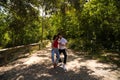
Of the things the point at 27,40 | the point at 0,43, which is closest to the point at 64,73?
the point at 27,40

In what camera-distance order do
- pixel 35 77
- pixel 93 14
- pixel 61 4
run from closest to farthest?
pixel 35 77, pixel 61 4, pixel 93 14

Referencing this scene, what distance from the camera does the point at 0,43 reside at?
1711 inches

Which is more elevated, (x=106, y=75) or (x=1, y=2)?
(x=1, y=2)

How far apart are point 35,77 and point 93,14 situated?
18.1 m

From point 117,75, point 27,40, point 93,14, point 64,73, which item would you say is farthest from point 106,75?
point 27,40

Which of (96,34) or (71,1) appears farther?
(96,34)

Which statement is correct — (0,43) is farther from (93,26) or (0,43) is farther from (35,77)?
(35,77)

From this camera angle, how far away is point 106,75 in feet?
37.5

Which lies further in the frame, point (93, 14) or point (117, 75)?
point (93, 14)

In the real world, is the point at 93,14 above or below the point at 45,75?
above

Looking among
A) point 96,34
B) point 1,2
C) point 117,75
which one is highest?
point 1,2

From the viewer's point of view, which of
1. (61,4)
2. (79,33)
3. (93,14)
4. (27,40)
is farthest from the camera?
(27,40)

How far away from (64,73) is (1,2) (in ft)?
21.1

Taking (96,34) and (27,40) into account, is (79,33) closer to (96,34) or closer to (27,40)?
(96,34)
